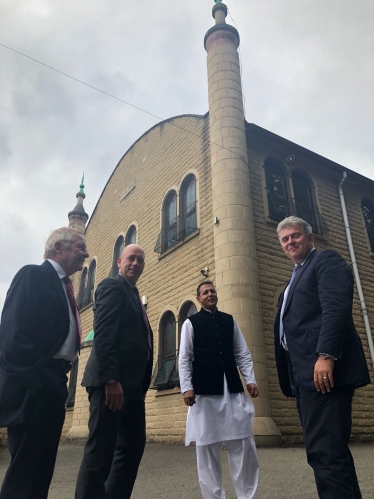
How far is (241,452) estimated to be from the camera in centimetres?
332

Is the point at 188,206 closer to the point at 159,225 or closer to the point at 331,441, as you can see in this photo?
the point at 159,225

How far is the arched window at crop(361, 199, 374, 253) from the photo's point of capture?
1284 centimetres

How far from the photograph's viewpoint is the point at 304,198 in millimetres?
11789

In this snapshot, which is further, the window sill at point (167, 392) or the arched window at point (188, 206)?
the arched window at point (188, 206)

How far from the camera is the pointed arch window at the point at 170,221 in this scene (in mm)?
11751

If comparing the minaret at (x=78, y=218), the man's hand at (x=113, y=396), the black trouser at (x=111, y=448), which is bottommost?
the black trouser at (x=111, y=448)

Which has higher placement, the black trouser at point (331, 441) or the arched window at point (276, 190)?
the arched window at point (276, 190)

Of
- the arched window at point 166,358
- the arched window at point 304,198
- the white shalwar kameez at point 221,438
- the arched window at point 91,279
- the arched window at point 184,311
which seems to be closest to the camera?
the white shalwar kameez at point 221,438

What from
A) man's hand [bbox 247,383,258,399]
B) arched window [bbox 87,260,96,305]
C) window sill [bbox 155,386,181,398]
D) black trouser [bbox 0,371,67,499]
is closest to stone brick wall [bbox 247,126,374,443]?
window sill [bbox 155,386,181,398]

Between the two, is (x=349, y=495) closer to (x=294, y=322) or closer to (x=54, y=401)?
(x=294, y=322)

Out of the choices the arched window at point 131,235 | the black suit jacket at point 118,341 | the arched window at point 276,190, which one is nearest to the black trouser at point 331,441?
the black suit jacket at point 118,341

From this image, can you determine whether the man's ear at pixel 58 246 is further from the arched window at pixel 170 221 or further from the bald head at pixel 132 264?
the arched window at pixel 170 221

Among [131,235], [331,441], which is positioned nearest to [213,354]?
[331,441]

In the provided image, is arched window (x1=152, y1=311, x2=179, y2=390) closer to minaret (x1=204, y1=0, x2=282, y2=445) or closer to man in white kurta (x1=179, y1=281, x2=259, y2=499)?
minaret (x1=204, y1=0, x2=282, y2=445)
